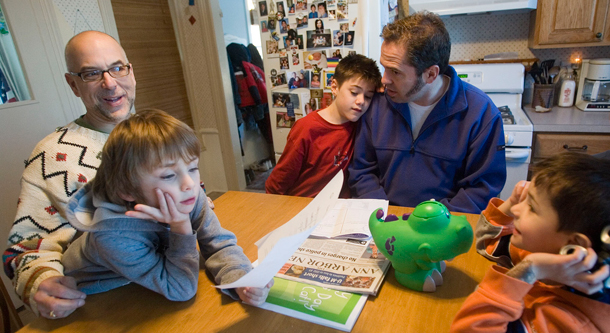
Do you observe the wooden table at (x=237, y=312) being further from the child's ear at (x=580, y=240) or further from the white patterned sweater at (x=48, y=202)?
the child's ear at (x=580, y=240)

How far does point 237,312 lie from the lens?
76 cm

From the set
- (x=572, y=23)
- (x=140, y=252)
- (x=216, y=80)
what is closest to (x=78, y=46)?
(x=140, y=252)

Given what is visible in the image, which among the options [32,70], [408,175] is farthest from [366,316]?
[32,70]

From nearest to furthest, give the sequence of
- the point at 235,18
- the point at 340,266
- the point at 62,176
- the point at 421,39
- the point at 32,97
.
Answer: the point at 340,266
the point at 62,176
the point at 421,39
the point at 32,97
the point at 235,18

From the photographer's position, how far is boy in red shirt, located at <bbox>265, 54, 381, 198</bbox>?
1461mm

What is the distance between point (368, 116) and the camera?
1.49m

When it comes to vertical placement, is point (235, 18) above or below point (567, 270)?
above

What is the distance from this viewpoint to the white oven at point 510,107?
2.00 meters

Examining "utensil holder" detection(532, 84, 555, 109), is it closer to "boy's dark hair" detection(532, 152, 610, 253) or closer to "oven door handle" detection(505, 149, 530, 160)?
"oven door handle" detection(505, 149, 530, 160)

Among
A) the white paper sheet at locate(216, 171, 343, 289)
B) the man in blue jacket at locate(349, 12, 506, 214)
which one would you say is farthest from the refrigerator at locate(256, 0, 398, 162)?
the white paper sheet at locate(216, 171, 343, 289)

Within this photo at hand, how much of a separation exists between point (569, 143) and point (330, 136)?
1411 millimetres

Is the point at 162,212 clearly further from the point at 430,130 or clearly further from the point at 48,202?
the point at 430,130

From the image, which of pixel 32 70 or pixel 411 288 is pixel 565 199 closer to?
pixel 411 288

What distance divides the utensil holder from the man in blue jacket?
128 cm
